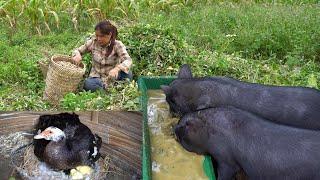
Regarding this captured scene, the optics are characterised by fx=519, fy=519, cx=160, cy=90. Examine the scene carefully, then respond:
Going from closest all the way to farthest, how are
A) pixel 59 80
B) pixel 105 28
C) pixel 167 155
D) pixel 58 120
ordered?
pixel 167 155 < pixel 58 120 < pixel 105 28 < pixel 59 80

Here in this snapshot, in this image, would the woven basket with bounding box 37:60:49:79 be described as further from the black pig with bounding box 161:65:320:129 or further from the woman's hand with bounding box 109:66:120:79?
the black pig with bounding box 161:65:320:129

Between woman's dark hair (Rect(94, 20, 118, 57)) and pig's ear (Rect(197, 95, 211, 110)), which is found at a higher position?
woman's dark hair (Rect(94, 20, 118, 57))

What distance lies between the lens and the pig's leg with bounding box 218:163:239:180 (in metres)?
4.66

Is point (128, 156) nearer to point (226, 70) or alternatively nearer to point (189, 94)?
point (189, 94)

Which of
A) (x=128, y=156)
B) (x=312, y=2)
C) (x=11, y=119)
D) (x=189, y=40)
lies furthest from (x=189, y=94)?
(x=312, y=2)

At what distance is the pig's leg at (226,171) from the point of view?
466 centimetres

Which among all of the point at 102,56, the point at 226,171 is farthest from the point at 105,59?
the point at 226,171

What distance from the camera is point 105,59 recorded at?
695 centimetres

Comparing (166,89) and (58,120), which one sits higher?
(166,89)

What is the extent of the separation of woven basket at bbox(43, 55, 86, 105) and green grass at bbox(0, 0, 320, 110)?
0.14 m

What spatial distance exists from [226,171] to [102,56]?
289 cm

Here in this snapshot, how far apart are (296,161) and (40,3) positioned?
6.44m

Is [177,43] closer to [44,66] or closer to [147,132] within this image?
[44,66]

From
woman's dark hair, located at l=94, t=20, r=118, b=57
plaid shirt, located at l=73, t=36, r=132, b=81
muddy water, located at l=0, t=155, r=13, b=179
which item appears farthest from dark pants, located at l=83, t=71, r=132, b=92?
muddy water, located at l=0, t=155, r=13, b=179
